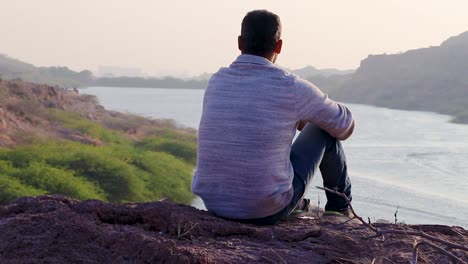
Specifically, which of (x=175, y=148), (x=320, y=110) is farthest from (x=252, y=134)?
(x=175, y=148)

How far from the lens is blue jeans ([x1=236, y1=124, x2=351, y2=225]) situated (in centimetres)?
259

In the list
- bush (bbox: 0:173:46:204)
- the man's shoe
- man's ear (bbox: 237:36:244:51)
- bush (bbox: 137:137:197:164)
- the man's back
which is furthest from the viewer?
bush (bbox: 137:137:197:164)

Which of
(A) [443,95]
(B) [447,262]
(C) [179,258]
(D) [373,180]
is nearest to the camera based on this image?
(C) [179,258]

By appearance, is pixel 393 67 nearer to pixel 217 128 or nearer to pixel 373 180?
pixel 373 180

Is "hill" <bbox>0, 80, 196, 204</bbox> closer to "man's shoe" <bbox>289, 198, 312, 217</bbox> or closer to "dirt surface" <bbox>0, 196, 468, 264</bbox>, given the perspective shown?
"man's shoe" <bbox>289, 198, 312, 217</bbox>

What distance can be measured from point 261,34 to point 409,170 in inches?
697

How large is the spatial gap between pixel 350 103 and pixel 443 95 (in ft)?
29.9

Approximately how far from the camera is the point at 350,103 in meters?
49.7

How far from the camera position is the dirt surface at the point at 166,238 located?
190cm

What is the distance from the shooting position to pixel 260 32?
2527mm

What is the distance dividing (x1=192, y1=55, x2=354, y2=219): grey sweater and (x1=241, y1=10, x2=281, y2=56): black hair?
39 millimetres

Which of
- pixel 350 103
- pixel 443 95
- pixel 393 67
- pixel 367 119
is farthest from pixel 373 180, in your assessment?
pixel 393 67

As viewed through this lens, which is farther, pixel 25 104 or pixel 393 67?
pixel 393 67

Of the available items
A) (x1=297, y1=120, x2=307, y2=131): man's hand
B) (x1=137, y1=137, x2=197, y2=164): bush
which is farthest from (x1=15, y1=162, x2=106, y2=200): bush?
(x1=297, y1=120, x2=307, y2=131): man's hand
